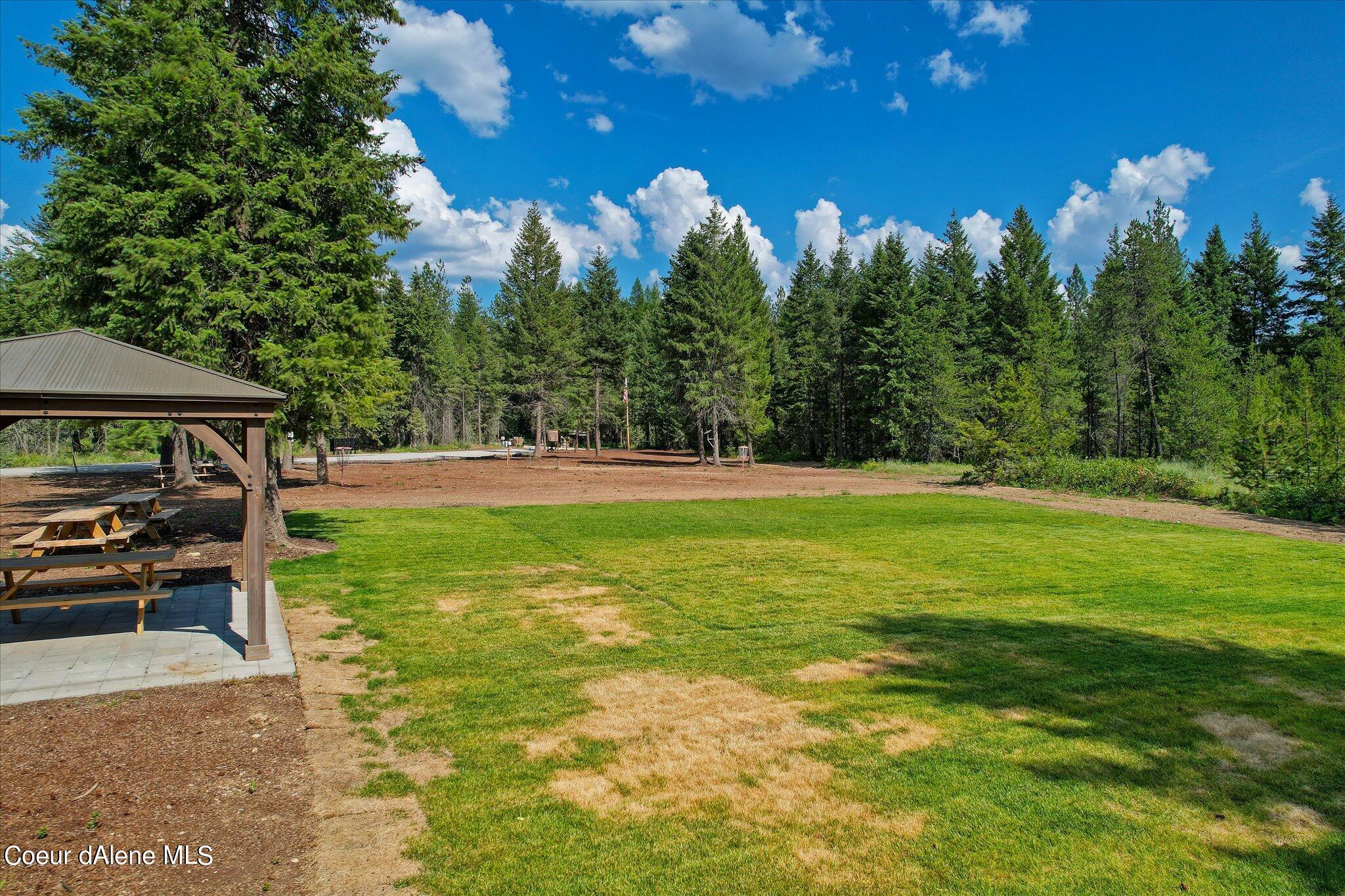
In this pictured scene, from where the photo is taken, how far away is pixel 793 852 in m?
3.36

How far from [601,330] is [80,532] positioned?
41.0 meters

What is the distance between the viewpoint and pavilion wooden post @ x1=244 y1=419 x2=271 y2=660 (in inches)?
231

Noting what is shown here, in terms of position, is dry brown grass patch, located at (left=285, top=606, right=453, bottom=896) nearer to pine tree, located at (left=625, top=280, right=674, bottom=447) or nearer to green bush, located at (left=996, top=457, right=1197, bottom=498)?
green bush, located at (left=996, top=457, right=1197, bottom=498)

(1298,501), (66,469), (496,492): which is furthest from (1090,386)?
(66,469)

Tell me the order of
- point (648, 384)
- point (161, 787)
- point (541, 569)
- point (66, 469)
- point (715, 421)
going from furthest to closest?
point (648, 384)
point (715, 421)
point (66, 469)
point (541, 569)
point (161, 787)

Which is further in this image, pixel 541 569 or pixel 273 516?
pixel 273 516

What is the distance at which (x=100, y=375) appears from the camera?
5.58 meters

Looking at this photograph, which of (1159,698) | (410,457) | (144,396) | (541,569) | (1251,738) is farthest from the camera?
(410,457)

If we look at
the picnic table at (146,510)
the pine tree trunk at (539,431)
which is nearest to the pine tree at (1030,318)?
the pine tree trunk at (539,431)

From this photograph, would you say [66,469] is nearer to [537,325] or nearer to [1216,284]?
[537,325]

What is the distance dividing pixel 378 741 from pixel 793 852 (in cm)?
288

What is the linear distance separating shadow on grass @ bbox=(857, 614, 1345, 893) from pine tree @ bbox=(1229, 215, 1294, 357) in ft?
159

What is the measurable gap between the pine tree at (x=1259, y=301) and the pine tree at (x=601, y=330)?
4101cm

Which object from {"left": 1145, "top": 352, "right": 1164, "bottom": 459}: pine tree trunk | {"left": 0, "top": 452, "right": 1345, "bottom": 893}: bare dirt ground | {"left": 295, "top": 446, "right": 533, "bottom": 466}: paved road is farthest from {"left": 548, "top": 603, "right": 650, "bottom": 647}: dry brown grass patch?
{"left": 1145, "top": 352, "right": 1164, "bottom": 459}: pine tree trunk
